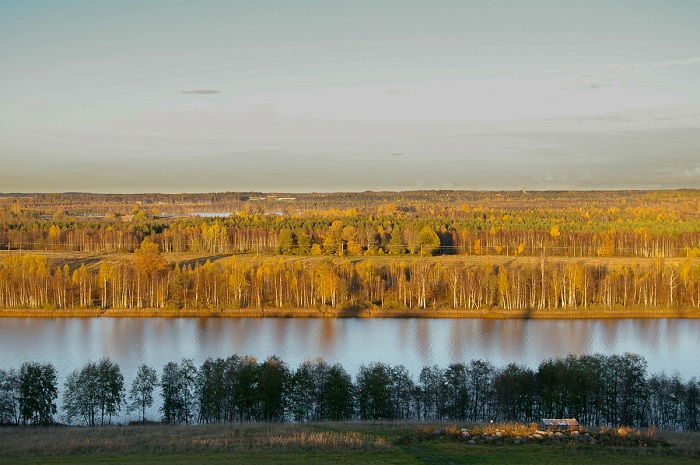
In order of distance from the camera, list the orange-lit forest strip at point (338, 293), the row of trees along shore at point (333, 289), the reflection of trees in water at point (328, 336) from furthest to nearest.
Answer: the row of trees along shore at point (333, 289) < the orange-lit forest strip at point (338, 293) < the reflection of trees in water at point (328, 336)

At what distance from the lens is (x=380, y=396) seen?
14203mm

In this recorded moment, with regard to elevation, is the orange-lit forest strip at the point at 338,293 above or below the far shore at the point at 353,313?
above

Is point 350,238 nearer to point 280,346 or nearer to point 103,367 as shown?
point 280,346

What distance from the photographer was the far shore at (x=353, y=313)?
94.4 ft

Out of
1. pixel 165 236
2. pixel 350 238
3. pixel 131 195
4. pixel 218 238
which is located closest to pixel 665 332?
pixel 350 238

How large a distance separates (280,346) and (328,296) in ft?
28.6

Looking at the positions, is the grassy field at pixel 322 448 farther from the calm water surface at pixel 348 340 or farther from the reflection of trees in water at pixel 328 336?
the reflection of trees in water at pixel 328 336

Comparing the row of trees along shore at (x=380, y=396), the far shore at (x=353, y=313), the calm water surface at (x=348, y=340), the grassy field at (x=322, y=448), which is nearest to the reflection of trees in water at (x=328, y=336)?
the calm water surface at (x=348, y=340)

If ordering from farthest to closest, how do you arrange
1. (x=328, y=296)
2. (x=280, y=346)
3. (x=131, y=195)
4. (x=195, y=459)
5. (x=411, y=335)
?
1. (x=131, y=195)
2. (x=328, y=296)
3. (x=411, y=335)
4. (x=280, y=346)
5. (x=195, y=459)

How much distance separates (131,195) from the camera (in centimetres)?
13538

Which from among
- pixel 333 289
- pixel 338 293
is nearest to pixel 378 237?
pixel 338 293

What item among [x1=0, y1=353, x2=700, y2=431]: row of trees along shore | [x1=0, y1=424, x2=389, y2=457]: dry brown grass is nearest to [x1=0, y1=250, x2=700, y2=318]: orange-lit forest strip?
[x1=0, y1=353, x2=700, y2=431]: row of trees along shore

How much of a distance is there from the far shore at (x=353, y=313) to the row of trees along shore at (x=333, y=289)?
495 mm

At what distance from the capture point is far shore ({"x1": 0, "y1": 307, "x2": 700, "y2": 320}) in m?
28.8
